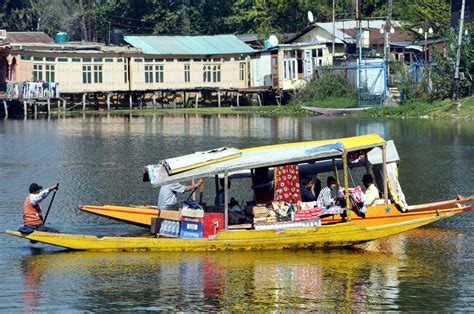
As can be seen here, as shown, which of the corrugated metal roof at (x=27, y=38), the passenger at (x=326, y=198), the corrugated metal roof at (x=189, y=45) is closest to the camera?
the passenger at (x=326, y=198)

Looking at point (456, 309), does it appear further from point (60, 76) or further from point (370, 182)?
point (60, 76)

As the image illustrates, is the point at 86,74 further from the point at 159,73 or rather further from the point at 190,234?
the point at 190,234

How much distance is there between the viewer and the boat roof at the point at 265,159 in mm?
20266

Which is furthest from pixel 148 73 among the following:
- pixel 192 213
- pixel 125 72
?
pixel 192 213

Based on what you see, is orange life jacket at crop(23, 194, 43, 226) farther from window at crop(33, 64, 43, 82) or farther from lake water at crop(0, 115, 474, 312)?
window at crop(33, 64, 43, 82)

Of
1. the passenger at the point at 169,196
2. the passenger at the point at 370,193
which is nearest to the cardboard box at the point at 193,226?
the passenger at the point at 169,196

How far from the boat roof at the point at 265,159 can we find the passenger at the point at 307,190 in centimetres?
111

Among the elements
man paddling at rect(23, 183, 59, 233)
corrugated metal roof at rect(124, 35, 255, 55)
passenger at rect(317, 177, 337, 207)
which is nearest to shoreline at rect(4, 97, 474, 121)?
corrugated metal roof at rect(124, 35, 255, 55)

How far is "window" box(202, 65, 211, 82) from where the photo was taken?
7650 centimetres

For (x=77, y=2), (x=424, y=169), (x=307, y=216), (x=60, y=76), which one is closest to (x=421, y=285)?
(x=307, y=216)

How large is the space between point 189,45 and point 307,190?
55.5 meters

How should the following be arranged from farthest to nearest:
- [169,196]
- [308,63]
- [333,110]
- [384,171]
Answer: [308,63] → [333,110] → [169,196] → [384,171]

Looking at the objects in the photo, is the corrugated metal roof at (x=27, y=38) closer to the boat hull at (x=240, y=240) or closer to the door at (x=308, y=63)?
the door at (x=308, y=63)

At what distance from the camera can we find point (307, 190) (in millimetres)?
21906
